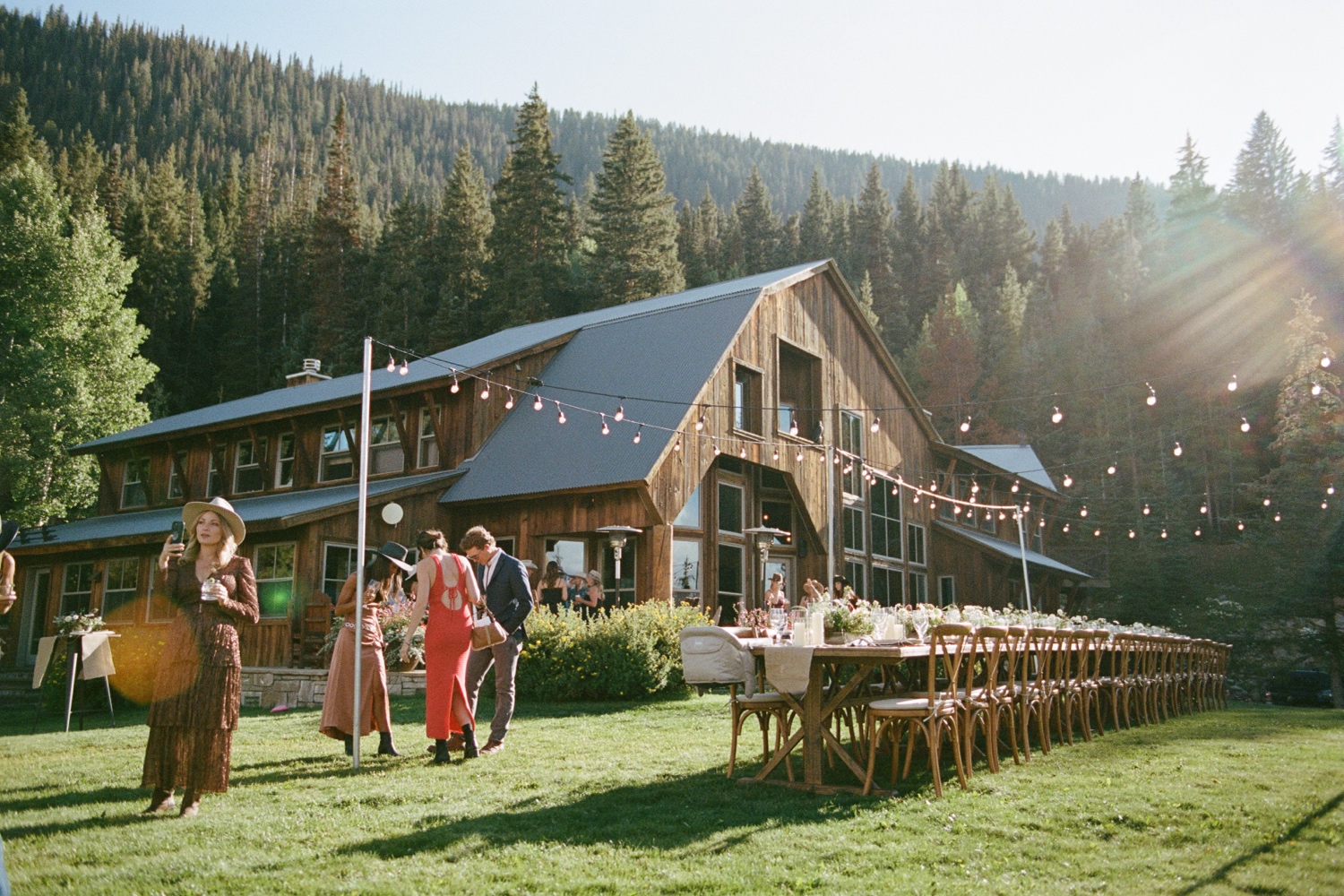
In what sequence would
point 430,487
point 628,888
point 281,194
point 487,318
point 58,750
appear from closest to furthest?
point 628,888
point 58,750
point 430,487
point 487,318
point 281,194

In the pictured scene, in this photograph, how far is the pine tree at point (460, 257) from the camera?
4112cm

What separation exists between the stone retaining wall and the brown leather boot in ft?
26.5

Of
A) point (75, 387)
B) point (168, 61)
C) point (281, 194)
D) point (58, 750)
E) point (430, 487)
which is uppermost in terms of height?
point (168, 61)

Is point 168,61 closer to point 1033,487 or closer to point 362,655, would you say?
point 1033,487

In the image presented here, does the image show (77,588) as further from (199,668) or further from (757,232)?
(757,232)

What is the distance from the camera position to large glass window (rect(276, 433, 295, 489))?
66.3ft

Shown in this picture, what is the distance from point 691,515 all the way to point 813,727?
1087 centimetres

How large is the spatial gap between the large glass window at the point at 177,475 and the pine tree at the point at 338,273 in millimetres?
19086

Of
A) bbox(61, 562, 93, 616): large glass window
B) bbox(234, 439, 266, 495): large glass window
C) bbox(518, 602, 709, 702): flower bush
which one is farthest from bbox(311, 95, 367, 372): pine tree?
bbox(518, 602, 709, 702): flower bush

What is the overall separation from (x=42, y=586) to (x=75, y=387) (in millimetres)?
8732

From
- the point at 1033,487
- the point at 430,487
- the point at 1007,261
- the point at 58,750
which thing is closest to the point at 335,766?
the point at 58,750

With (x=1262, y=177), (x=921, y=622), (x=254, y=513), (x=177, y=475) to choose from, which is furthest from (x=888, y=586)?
(x=1262, y=177)

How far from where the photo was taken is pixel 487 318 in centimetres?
4025

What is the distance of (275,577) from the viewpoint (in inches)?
655
